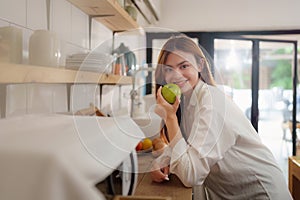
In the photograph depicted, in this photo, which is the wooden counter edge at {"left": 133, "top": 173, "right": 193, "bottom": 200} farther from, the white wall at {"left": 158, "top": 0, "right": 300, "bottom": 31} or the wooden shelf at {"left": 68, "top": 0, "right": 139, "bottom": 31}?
the white wall at {"left": 158, "top": 0, "right": 300, "bottom": 31}

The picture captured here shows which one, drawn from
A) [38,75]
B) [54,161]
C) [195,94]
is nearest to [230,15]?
[195,94]

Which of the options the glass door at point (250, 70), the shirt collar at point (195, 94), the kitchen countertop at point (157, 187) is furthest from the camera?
the glass door at point (250, 70)

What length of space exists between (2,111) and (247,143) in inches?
33.6

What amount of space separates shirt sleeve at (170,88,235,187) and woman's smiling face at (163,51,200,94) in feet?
0.28

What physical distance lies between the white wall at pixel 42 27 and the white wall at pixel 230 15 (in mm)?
1560

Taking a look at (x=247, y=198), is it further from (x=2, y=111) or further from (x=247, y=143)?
(x=2, y=111)

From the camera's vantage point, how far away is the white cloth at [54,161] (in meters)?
0.37

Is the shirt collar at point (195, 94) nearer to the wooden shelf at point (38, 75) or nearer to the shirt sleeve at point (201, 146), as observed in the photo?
the shirt sleeve at point (201, 146)

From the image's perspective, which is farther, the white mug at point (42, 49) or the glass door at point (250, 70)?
the glass door at point (250, 70)

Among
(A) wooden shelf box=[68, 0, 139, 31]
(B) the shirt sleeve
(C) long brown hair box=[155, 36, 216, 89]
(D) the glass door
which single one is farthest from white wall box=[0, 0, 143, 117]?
(D) the glass door

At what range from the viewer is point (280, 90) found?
472cm

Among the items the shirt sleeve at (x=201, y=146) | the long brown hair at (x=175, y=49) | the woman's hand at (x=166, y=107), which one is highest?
the long brown hair at (x=175, y=49)

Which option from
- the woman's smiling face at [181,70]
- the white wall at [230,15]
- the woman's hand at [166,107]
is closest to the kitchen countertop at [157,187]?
the woman's hand at [166,107]

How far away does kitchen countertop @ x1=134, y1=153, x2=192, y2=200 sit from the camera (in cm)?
88
